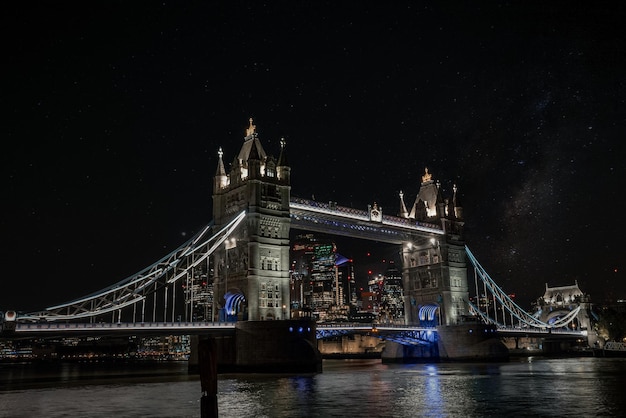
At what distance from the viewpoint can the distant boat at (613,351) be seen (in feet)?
287

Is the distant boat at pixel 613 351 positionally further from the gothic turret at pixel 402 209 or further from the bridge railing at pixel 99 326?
the bridge railing at pixel 99 326

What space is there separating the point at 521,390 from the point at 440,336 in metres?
46.2

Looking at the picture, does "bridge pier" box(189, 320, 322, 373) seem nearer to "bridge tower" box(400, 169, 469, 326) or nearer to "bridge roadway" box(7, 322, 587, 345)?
"bridge roadway" box(7, 322, 587, 345)

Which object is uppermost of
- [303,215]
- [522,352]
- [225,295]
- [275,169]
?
[275,169]

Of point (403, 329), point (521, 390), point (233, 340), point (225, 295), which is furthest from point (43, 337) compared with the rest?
point (403, 329)

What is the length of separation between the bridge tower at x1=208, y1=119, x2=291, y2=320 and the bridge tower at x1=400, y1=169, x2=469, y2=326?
27881 millimetres

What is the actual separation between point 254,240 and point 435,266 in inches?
1380

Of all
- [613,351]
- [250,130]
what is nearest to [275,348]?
[250,130]

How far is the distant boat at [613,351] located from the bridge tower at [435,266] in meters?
22.0

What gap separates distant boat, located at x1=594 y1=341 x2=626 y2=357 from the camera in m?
87.5

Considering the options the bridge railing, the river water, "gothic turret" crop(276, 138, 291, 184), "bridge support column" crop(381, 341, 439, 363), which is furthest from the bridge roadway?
"gothic turret" crop(276, 138, 291, 184)

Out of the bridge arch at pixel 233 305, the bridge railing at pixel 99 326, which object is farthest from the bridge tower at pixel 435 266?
the bridge railing at pixel 99 326

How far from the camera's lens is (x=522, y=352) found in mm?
134500

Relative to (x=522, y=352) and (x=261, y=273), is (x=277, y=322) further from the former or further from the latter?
(x=522, y=352)
